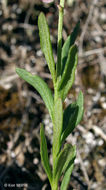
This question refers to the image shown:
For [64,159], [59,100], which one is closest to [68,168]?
[64,159]

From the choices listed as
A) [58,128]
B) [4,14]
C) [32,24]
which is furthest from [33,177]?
[4,14]

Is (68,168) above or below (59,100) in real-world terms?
below

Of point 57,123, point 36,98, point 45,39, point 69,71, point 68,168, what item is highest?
point 36,98

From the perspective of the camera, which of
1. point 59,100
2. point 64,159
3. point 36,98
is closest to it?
point 59,100

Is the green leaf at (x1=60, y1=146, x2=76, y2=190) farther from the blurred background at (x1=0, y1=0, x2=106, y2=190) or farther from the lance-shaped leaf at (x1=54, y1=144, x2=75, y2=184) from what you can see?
the blurred background at (x1=0, y1=0, x2=106, y2=190)

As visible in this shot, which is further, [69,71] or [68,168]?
[68,168]

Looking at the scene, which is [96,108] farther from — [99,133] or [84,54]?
[84,54]

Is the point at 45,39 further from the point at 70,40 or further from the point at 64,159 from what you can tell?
the point at 64,159
